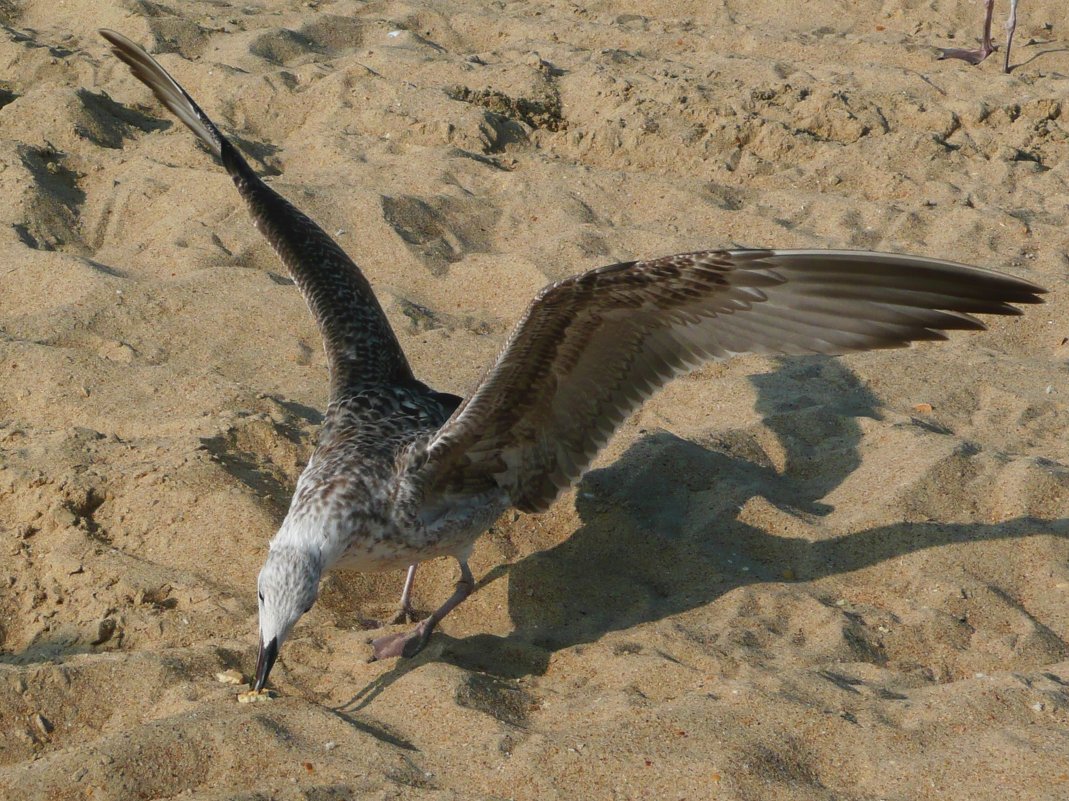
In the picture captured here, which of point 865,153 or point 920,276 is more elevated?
point 920,276

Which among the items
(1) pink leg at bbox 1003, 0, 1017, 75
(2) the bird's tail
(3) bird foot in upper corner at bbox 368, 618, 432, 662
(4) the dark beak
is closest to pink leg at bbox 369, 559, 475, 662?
(3) bird foot in upper corner at bbox 368, 618, 432, 662

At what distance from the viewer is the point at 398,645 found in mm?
4113

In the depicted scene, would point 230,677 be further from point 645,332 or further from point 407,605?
point 645,332

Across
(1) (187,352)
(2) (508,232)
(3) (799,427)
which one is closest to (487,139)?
(2) (508,232)

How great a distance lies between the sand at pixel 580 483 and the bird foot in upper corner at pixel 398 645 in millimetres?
58

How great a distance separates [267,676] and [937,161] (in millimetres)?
5865

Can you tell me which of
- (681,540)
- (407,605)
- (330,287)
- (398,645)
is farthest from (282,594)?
(330,287)

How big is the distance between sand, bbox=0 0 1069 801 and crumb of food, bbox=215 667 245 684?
0.08 m

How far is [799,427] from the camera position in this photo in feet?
17.9

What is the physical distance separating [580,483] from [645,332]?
1.05m

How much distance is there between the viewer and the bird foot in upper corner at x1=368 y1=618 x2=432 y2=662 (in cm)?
407

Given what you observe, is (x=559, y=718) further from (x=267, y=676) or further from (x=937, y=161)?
(x=937, y=161)

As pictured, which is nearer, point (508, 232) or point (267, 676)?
point (267, 676)

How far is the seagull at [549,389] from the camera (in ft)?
13.0
